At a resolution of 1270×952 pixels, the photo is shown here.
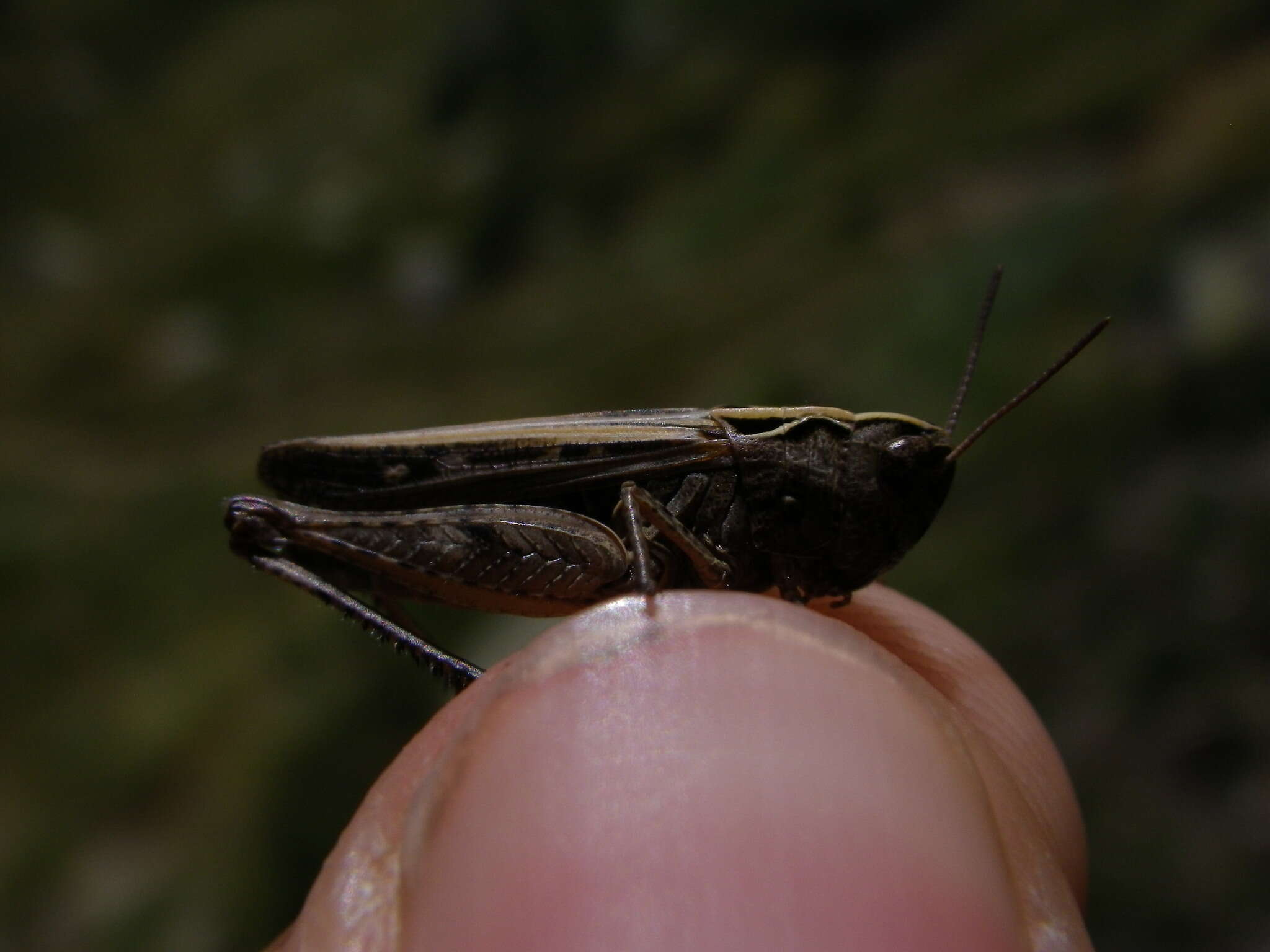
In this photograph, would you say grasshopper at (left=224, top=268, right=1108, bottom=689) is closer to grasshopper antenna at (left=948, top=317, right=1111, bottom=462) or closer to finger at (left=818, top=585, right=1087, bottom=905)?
grasshopper antenna at (left=948, top=317, right=1111, bottom=462)

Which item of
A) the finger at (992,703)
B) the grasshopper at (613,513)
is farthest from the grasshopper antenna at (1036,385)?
the finger at (992,703)

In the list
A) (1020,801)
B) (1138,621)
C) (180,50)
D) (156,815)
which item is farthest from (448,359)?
(180,50)

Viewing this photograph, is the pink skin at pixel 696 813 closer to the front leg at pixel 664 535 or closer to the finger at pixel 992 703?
the front leg at pixel 664 535

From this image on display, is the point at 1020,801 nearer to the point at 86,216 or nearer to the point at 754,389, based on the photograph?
the point at 754,389

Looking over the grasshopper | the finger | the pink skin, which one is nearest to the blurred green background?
the finger

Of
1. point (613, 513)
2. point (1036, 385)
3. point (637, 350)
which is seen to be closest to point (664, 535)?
point (613, 513)
